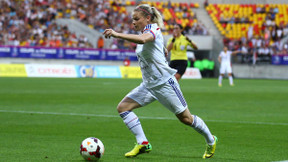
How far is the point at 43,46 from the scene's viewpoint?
42.6m

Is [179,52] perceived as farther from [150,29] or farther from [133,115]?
[150,29]

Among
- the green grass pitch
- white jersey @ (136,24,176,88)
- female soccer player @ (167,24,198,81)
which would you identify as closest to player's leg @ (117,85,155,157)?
the green grass pitch

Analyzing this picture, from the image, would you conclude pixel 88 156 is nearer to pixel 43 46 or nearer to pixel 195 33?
pixel 43 46

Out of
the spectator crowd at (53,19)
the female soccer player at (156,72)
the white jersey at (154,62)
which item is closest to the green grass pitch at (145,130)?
the female soccer player at (156,72)

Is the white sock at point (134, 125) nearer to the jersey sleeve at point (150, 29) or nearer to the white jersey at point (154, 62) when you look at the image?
the white jersey at point (154, 62)

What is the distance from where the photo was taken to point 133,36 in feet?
21.9

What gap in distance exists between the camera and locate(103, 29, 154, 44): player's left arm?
6457mm

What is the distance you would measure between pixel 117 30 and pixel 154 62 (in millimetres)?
39939

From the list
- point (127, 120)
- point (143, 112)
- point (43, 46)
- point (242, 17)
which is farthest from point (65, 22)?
point (127, 120)

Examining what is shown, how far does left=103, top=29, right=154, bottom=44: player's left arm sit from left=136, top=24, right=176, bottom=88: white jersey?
303mm

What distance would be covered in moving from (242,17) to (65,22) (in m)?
17.8

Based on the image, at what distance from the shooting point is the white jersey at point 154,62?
24.2 feet

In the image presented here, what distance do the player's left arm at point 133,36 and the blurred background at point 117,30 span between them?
1286 inches

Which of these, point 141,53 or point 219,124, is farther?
point 219,124
